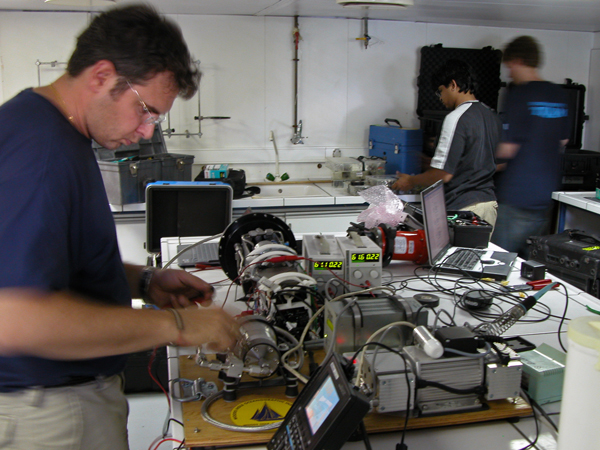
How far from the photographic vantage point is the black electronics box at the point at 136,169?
127 inches

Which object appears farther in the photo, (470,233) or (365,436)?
(470,233)

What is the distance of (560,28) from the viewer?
180 inches

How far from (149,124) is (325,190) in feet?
9.74

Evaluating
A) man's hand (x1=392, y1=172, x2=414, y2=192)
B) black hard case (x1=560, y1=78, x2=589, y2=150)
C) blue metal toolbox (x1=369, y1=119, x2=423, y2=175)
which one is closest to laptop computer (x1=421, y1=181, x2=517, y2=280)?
man's hand (x1=392, y1=172, x2=414, y2=192)

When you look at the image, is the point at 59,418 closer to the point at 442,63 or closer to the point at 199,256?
the point at 199,256

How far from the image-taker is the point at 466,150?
310cm

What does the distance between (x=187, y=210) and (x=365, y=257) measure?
1.24 m

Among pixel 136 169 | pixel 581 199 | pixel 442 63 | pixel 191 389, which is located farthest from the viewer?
pixel 442 63

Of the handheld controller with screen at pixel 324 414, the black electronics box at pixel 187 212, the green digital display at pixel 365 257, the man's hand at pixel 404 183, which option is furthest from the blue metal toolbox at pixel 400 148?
the handheld controller with screen at pixel 324 414

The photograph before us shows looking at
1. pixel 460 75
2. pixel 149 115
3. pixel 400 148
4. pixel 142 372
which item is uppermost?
pixel 460 75

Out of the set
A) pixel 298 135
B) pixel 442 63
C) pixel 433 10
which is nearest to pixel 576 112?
pixel 442 63

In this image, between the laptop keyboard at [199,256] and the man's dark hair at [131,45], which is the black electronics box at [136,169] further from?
the man's dark hair at [131,45]

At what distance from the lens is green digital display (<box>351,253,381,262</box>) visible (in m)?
1.75

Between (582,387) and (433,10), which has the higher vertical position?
(433,10)
